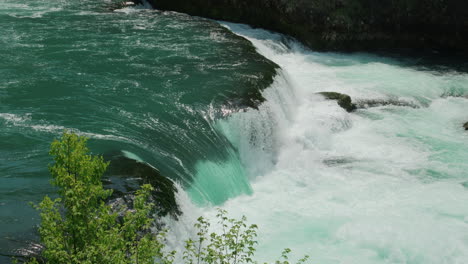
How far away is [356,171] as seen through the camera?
1572 centimetres

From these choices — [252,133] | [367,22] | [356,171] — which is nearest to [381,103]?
[356,171]

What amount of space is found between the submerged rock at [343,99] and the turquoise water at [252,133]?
0.30m

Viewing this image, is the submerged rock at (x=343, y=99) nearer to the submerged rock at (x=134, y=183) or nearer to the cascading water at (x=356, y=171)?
the cascading water at (x=356, y=171)

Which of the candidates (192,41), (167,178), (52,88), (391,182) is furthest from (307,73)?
(167,178)

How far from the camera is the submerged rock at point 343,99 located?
19.5 meters

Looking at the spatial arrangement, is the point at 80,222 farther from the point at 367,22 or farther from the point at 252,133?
the point at 367,22

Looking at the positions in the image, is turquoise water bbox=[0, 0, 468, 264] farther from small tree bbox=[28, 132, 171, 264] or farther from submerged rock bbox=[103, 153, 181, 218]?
small tree bbox=[28, 132, 171, 264]

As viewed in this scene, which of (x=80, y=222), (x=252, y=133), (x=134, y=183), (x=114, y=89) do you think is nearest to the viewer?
(x=80, y=222)

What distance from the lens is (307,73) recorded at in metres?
23.5

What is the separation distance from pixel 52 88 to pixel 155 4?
13357 millimetres

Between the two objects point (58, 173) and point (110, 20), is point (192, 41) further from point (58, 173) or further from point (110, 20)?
point (58, 173)

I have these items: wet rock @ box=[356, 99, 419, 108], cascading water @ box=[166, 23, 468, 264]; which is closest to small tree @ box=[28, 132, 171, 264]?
cascading water @ box=[166, 23, 468, 264]

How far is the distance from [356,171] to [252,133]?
318cm

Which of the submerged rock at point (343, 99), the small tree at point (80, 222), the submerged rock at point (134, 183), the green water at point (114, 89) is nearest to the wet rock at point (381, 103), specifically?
the submerged rock at point (343, 99)
